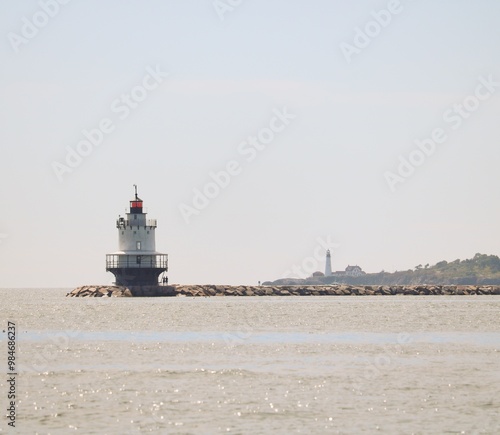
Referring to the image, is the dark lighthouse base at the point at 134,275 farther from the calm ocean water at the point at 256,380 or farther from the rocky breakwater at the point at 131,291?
the calm ocean water at the point at 256,380

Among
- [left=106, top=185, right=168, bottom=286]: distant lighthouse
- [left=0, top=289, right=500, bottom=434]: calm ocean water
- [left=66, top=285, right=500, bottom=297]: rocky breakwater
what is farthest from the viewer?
[left=66, top=285, right=500, bottom=297]: rocky breakwater

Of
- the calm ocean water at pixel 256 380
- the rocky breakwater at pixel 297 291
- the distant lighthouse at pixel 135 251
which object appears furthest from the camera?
the rocky breakwater at pixel 297 291

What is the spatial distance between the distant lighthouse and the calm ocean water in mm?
36606

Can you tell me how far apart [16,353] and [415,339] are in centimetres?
1955

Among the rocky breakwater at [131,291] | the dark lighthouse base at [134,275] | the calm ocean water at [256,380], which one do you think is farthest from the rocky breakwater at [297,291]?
the calm ocean water at [256,380]

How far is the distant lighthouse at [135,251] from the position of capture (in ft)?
322

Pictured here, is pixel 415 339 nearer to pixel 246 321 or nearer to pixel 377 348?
pixel 377 348

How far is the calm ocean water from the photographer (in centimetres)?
2550

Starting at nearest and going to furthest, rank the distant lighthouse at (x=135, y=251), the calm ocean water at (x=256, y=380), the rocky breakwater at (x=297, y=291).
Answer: the calm ocean water at (x=256, y=380)
the distant lighthouse at (x=135, y=251)
the rocky breakwater at (x=297, y=291)

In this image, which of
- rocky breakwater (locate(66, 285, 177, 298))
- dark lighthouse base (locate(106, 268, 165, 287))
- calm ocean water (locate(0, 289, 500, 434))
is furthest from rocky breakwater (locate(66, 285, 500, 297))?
calm ocean water (locate(0, 289, 500, 434))

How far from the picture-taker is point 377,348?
45719 mm

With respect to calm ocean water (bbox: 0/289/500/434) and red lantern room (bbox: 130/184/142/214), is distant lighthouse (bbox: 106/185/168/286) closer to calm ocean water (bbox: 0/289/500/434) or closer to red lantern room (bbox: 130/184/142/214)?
red lantern room (bbox: 130/184/142/214)

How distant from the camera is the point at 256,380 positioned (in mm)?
33281

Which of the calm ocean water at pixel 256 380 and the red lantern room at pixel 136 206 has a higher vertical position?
the red lantern room at pixel 136 206
